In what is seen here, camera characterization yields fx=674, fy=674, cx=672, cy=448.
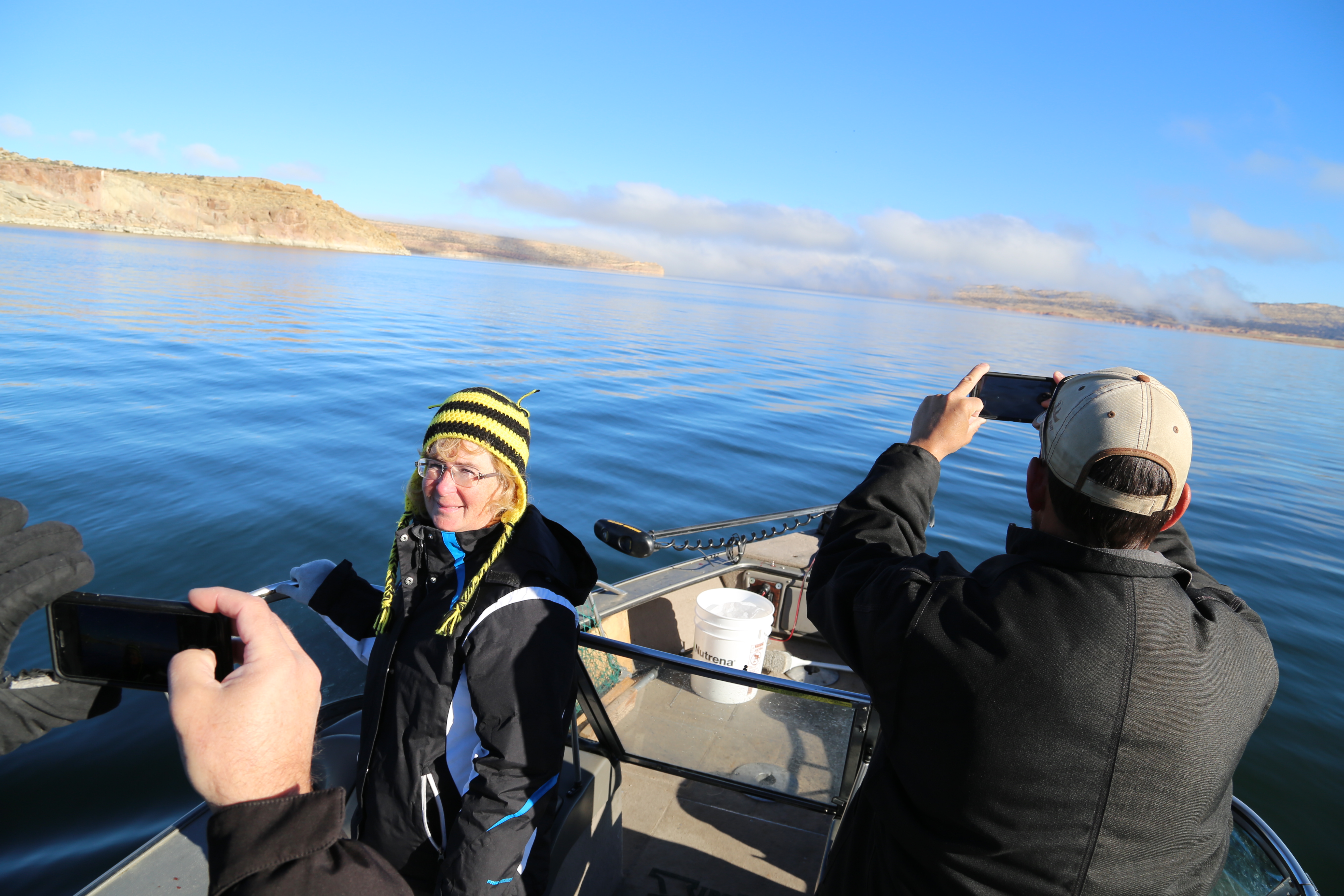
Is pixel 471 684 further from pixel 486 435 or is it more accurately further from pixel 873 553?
pixel 873 553

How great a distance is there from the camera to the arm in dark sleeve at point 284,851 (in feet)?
2.52

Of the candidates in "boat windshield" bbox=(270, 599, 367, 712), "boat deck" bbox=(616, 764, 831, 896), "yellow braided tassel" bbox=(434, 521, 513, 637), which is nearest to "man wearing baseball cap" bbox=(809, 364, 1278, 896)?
"yellow braided tassel" bbox=(434, 521, 513, 637)

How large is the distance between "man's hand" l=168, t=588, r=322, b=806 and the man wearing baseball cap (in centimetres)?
90

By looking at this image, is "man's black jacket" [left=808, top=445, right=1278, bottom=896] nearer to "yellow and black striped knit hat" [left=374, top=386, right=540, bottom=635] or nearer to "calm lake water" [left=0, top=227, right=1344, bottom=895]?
"yellow and black striped knit hat" [left=374, top=386, right=540, bottom=635]

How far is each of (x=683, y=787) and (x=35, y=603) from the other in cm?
236

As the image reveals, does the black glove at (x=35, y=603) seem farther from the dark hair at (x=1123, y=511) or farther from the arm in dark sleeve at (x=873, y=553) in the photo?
the dark hair at (x=1123, y=511)

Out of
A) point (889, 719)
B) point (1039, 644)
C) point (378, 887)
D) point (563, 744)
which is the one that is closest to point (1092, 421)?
point (1039, 644)

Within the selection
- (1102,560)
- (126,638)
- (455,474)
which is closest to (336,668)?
(455,474)

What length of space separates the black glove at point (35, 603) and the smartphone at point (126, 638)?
49mm

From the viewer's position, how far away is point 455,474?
210cm

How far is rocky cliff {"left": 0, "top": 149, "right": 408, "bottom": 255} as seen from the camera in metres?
92.9

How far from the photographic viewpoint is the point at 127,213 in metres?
101

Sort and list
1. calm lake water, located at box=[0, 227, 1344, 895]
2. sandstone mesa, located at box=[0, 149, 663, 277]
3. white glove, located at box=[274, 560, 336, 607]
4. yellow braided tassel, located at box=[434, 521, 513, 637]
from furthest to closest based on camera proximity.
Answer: sandstone mesa, located at box=[0, 149, 663, 277] < calm lake water, located at box=[0, 227, 1344, 895] < white glove, located at box=[274, 560, 336, 607] < yellow braided tassel, located at box=[434, 521, 513, 637]

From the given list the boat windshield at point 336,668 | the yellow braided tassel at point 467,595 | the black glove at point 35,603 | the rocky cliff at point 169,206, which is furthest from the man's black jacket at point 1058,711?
the rocky cliff at point 169,206
